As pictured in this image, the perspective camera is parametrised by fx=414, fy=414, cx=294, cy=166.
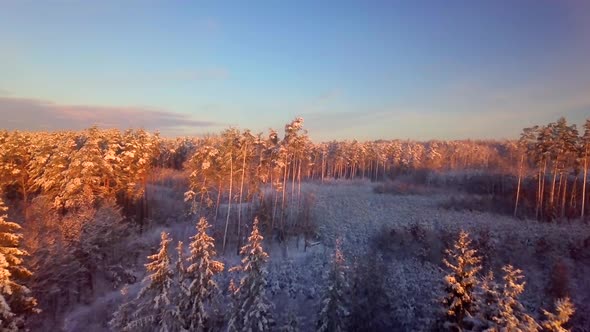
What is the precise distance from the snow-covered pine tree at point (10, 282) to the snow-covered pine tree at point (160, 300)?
21.4 ft

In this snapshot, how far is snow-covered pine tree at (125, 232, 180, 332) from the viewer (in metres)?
19.8

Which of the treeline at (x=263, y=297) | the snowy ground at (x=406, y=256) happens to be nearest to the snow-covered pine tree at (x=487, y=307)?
the treeline at (x=263, y=297)

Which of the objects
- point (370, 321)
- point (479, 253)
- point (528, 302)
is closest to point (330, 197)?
point (479, 253)

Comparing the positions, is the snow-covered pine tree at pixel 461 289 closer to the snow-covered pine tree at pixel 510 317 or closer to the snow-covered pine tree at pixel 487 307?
the snow-covered pine tree at pixel 487 307

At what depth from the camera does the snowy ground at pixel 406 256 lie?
33125 mm

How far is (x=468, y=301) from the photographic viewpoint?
18.8 m

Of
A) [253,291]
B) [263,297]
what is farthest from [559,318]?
[263,297]

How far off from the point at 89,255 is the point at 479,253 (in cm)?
3598

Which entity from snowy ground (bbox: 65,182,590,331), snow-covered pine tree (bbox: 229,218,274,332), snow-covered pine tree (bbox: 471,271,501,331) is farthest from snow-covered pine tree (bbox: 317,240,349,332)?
snow-covered pine tree (bbox: 471,271,501,331)

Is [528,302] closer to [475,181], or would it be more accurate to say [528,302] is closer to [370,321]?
[370,321]

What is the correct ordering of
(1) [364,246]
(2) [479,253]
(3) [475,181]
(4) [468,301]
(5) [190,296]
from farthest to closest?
(3) [475,181] < (1) [364,246] < (2) [479,253] < (5) [190,296] < (4) [468,301]

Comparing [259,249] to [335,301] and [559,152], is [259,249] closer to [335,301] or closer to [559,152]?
[335,301]

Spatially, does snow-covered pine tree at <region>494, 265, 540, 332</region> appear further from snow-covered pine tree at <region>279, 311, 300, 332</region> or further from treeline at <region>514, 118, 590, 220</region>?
treeline at <region>514, 118, 590, 220</region>

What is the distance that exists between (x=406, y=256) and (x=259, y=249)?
935 inches
